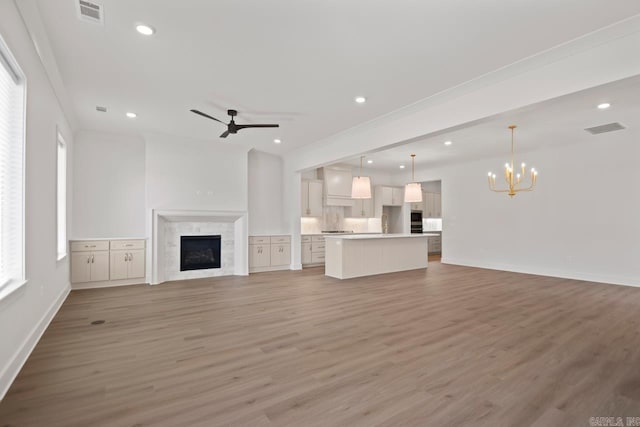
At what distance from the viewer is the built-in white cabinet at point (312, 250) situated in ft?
28.4

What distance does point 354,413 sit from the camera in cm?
204

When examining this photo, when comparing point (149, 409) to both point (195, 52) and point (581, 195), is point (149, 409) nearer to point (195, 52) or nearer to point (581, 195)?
point (195, 52)

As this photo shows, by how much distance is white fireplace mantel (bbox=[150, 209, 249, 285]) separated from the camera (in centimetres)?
643

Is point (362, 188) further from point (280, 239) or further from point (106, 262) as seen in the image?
point (106, 262)

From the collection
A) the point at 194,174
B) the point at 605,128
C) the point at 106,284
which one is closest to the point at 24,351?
the point at 106,284

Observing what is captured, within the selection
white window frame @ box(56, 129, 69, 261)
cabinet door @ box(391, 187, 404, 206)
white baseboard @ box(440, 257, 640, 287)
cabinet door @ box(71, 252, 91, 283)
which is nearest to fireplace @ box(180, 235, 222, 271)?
cabinet door @ box(71, 252, 91, 283)

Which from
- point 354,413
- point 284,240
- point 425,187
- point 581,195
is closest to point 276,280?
point 284,240

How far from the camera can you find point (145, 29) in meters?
2.95

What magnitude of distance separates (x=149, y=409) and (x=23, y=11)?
3.29m

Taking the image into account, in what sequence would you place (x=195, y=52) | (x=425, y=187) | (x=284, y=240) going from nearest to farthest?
(x=195, y=52), (x=284, y=240), (x=425, y=187)

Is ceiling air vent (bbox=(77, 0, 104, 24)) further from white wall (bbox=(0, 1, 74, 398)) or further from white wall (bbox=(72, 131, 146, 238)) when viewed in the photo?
white wall (bbox=(72, 131, 146, 238))

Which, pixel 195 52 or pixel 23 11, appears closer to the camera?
pixel 23 11

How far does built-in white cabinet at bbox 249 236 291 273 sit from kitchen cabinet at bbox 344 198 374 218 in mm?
2639

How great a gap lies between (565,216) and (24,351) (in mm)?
9410
